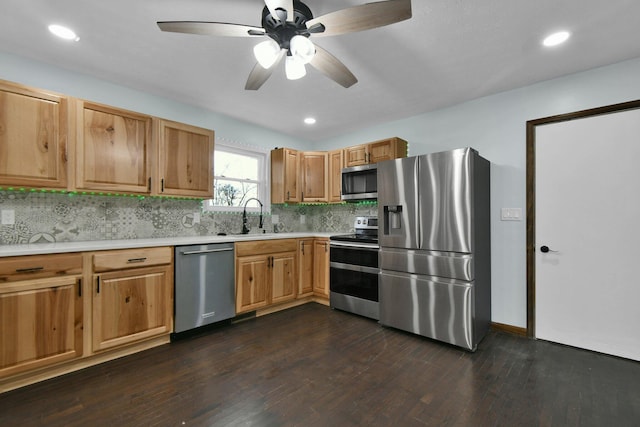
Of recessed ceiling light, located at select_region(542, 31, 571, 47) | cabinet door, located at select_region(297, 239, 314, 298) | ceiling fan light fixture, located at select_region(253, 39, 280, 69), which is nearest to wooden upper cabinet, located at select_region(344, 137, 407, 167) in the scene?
cabinet door, located at select_region(297, 239, 314, 298)

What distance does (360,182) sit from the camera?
12.3ft

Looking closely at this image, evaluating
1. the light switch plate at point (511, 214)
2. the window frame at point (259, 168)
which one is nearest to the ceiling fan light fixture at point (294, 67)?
the window frame at point (259, 168)

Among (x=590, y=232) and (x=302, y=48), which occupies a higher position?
(x=302, y=48)

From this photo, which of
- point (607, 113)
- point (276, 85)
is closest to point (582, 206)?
point (607, 113)

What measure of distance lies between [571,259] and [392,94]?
2351 millimetres

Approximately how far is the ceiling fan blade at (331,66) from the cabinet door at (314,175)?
6.95 feet

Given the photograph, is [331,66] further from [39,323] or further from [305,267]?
[39,323]

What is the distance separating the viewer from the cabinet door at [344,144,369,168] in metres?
3.81

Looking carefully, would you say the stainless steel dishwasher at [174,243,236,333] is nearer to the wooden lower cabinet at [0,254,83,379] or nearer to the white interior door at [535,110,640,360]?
the wooden lower cabinet at [0,254,83,379]

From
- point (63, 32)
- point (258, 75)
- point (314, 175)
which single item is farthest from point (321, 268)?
point (63, 32)

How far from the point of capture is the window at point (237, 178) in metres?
3.74

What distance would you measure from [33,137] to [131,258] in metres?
1.18

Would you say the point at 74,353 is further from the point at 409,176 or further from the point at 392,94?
the point at 392,94

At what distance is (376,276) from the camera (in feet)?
10.5
